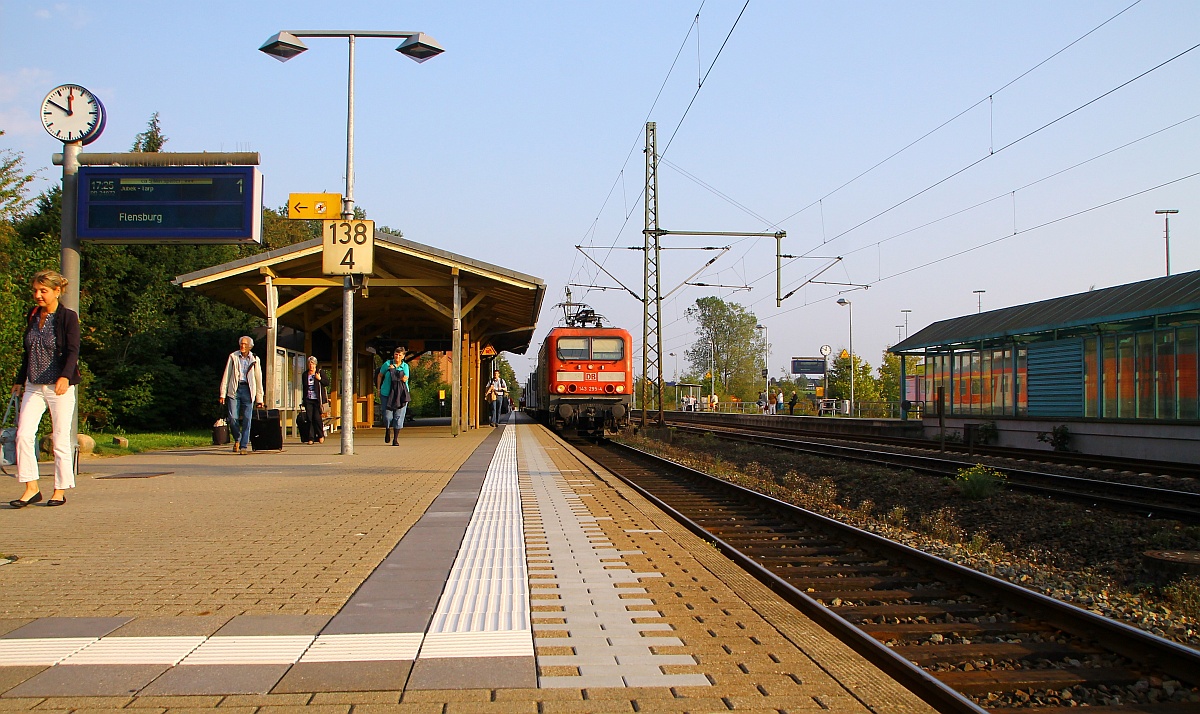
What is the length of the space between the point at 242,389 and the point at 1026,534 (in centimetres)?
1132

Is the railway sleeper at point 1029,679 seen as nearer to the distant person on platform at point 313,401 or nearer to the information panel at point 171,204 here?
the information panel at point 171,204

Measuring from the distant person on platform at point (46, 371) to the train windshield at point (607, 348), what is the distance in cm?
1785

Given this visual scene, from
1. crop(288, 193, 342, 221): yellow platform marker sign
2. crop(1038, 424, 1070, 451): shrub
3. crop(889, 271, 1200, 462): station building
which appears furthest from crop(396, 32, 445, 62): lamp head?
crop(1038, 424, 1070, 451): shrub

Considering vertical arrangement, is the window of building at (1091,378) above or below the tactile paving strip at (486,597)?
above

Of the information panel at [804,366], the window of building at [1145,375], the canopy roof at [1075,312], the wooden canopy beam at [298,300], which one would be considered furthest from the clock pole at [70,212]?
the information panel at [804,366]

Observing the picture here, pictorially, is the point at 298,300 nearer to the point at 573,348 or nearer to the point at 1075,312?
the point at 573,348

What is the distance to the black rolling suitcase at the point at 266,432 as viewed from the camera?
1609cm

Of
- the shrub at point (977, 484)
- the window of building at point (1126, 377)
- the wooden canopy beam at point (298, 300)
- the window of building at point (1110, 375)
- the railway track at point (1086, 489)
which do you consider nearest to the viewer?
the railway track at point (1086, 489)

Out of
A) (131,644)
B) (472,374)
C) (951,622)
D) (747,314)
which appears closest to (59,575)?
(131,644)

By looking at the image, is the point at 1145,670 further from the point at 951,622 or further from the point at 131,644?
the point at 131,644

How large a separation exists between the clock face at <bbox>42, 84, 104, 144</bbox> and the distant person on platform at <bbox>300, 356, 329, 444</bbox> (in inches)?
273

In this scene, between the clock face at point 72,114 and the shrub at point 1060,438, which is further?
the shrub at point 1060,438

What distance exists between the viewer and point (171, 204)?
14250 mm

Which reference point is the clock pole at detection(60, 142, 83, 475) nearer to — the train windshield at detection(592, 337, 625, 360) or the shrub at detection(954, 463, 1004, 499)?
the shrub at detection(954, 463, 1004, 499)
